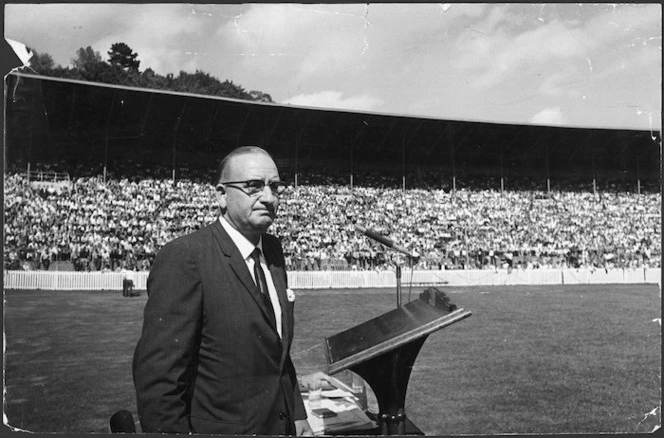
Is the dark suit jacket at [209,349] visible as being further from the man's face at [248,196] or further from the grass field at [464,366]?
the grass field at [464,366]

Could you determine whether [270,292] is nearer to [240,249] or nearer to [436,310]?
[240,249]

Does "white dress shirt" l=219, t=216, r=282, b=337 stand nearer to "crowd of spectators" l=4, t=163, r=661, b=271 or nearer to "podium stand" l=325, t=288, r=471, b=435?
"podium stand" l=325, t=288, r=471, b=435

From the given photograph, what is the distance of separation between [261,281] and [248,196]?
409 mm

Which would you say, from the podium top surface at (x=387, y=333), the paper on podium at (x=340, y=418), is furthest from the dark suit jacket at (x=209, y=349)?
the paper on podium at (x=340, y=418)

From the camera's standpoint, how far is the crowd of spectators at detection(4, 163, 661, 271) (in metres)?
17.6

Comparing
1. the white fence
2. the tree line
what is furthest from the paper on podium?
the tree line

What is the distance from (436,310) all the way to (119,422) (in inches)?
55.9

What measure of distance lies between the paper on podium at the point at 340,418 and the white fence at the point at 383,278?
10929 mm

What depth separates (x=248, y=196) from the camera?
8.13 feet

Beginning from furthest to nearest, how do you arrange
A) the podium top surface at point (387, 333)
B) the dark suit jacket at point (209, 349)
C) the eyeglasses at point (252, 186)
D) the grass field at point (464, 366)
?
the grass field at point (464, 366), the eyeglasses at point (252, 186), the podium top surface at point (387, 333), the dark suit jacket at point (209, 349)

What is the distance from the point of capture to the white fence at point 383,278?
1611cm

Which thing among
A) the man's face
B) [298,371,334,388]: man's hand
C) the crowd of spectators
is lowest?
[298,371,334,388]: man's hand

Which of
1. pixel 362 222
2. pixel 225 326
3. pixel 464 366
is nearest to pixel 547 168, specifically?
pixel 362 222

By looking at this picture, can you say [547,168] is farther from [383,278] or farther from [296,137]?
[296,137]
